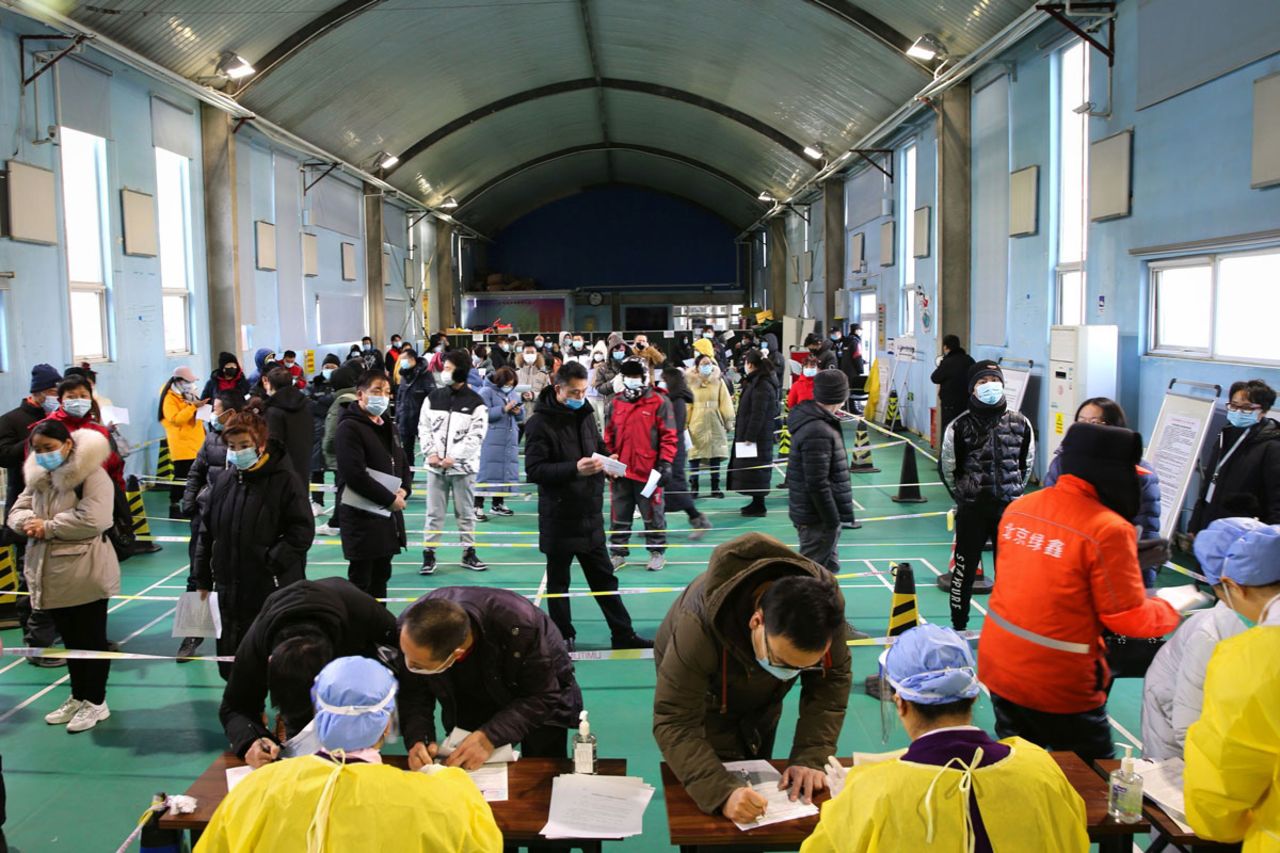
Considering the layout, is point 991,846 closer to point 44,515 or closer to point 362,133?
point 44,515

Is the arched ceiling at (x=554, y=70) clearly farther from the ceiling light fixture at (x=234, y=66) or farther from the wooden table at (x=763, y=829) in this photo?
the wooden table at (x=763, y=829)

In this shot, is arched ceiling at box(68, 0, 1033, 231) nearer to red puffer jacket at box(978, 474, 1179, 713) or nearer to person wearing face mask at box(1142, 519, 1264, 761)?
red puffer jacket at box(978, 474, 1179, 713)

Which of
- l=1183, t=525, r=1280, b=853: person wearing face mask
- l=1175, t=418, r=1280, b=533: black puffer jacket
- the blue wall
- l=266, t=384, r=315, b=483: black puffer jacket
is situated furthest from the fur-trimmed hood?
the blue wall

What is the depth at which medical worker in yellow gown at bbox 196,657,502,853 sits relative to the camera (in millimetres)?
2439

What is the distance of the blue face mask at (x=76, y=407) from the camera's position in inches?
316

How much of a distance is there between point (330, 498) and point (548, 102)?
1900cm

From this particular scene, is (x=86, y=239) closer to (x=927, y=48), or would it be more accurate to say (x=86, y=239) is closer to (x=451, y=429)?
(x=451, y=429)

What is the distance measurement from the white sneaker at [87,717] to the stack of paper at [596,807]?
13.0 feet

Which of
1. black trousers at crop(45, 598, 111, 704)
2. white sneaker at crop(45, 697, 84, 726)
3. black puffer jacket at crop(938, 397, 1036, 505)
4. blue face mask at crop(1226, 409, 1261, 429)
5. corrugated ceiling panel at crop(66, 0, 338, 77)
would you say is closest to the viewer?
black trousers at crop(45, 598, 111, 704)

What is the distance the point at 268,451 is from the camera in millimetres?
5656

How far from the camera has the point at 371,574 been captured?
24.6 feet

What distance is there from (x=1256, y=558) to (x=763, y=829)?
182 centimetres

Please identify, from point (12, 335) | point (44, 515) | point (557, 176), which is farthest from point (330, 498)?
point (557, 176)

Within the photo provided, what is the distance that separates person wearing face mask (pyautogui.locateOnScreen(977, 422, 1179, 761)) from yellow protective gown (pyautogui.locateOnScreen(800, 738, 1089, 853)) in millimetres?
1697
